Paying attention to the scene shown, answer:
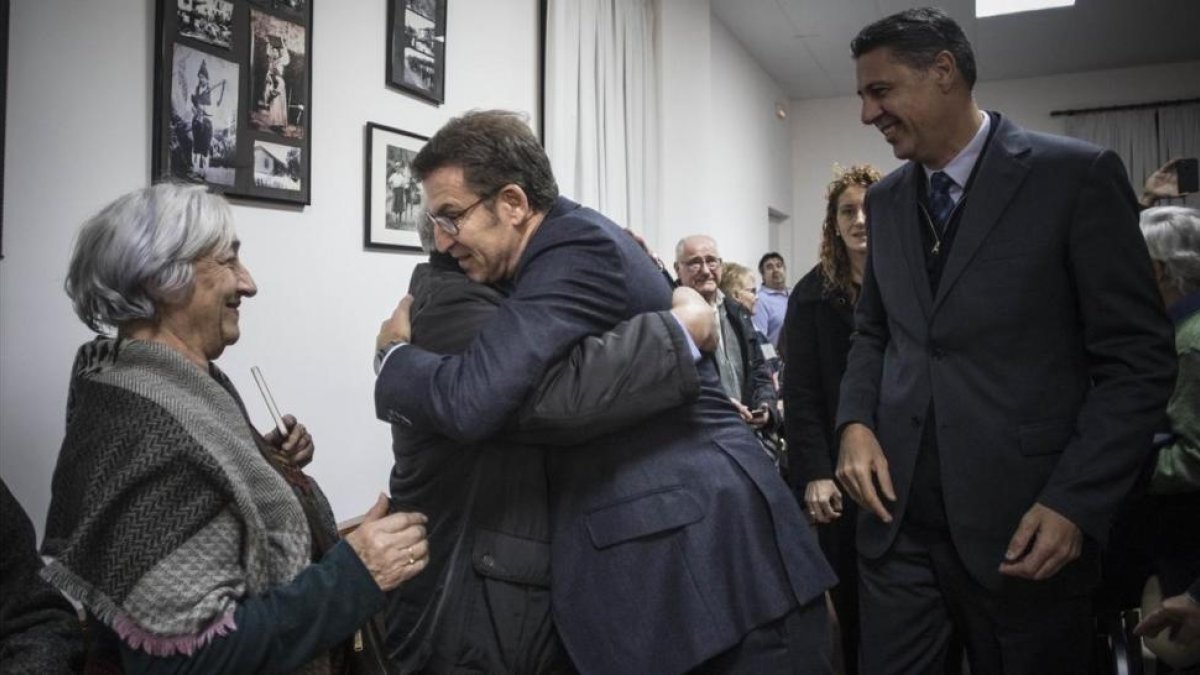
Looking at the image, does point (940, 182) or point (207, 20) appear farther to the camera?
point (207, 20)

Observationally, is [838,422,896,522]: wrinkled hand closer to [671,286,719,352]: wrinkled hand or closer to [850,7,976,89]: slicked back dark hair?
[671,286,719,352]: wrinkled hand

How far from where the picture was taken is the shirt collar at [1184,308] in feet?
6.35

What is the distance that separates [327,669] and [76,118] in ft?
4.31

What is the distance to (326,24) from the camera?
2652mm

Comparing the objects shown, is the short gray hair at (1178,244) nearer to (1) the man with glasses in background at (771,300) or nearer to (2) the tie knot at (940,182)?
(2) the tie knot at (940,182)

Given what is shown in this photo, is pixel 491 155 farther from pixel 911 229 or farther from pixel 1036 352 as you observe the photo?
pixel 1036 352

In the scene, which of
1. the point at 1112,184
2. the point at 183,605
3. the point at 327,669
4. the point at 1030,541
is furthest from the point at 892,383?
the point at 183,605

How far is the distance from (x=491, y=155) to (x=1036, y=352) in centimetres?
91

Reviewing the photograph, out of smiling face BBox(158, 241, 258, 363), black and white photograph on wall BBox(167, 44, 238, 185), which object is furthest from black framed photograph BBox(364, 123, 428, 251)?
smiling face BBox(158, 241, 258, 363)

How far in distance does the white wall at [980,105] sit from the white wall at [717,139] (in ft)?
0.73

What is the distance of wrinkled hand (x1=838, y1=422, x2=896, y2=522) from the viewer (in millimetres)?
1512

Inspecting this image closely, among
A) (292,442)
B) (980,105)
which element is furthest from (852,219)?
(980,105)

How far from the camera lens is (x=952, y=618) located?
1.51m

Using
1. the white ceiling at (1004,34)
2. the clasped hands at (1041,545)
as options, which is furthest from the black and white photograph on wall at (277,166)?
the white ceiling at (1004,34)
